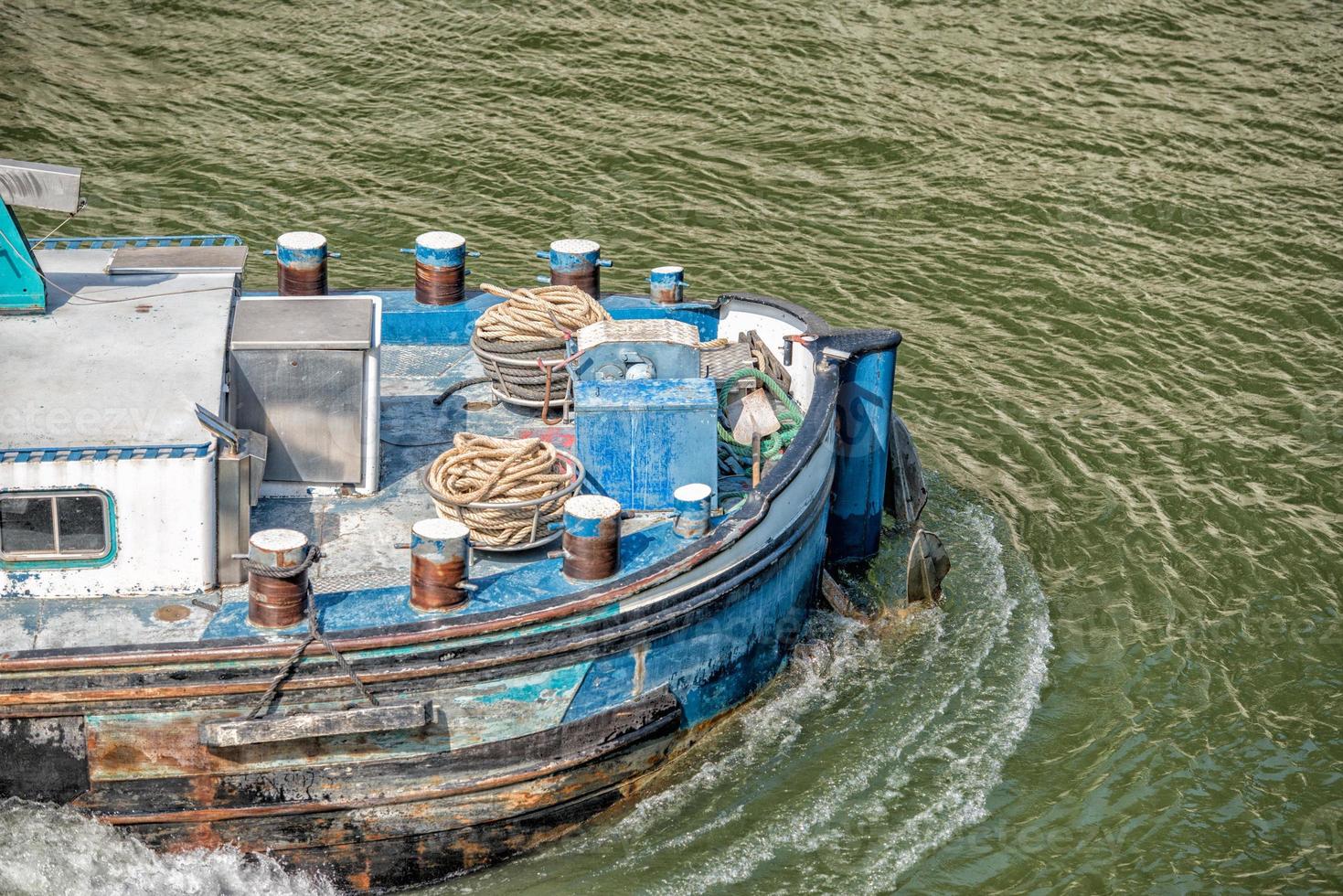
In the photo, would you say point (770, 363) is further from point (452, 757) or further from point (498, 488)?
point (452, 757)

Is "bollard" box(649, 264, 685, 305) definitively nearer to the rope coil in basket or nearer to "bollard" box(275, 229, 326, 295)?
the rope coil in basket

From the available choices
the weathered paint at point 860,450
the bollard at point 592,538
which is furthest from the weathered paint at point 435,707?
the weathered paint at point 860,450

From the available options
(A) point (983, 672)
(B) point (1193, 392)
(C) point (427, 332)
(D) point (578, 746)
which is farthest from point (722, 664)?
(B) point (1193, 392)

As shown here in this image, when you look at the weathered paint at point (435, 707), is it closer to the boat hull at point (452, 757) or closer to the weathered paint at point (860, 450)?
the boat hull at point (452, 757)

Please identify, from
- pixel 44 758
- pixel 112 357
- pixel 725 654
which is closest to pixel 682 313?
pixel 725 654

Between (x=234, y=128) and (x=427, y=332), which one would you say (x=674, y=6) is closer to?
(x=234, y=128)

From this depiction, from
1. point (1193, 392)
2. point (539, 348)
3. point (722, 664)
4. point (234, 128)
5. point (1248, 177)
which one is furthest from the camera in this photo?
point (234, 128)

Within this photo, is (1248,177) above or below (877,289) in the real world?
above
